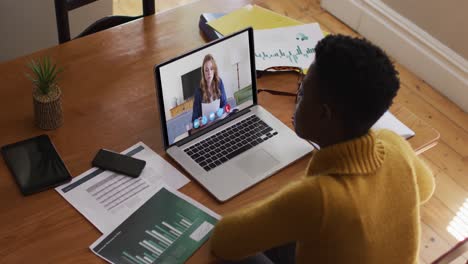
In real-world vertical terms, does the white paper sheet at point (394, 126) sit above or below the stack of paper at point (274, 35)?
below

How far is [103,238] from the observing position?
4.07 feet

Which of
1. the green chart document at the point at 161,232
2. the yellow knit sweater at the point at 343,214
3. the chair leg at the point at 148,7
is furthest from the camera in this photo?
the chair leg at the point at 148,7

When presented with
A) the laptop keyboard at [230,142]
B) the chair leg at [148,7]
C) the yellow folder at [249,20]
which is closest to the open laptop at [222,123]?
the laptop keyboard at [230,142]

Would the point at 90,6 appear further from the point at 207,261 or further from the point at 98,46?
the point at 207,261

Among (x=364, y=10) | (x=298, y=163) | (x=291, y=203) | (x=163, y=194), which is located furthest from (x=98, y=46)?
(x=364, y=10)

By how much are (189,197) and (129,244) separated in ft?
0.63

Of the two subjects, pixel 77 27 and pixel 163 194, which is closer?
pixel 163 194

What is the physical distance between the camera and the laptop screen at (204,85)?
4.61 feet

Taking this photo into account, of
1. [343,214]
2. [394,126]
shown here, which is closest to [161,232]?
[343,214]

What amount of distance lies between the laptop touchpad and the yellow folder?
511 millimetres

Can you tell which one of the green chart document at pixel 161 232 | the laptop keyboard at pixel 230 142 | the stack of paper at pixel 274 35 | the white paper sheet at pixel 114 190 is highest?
the stack of paper at pixel 274 35

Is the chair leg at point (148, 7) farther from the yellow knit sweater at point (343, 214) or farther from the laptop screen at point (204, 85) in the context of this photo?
the yellow knit sweater at point (343, 214)

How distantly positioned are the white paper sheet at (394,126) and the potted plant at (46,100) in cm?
85

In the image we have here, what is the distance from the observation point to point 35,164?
4.50 feet
